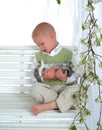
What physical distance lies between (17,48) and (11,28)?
196 millimetres

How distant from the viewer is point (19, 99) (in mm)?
2145

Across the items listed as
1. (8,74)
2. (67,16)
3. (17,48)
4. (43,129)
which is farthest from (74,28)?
(43,129)

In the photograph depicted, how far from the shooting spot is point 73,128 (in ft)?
5.16

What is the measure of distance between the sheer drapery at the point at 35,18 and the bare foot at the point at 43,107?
1.76 ft

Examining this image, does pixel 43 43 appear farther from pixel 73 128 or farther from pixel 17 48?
pixel 73 128

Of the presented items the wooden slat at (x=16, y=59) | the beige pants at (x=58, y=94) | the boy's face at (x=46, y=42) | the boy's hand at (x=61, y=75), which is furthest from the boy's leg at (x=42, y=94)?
the wooden slat at (x=16, y=59)

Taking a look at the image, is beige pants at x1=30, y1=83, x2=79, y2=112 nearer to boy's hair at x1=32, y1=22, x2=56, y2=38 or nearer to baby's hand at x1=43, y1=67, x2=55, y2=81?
baby's hand at x1=43, y1=67, x2=55, y2=81

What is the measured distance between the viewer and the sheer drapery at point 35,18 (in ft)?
7.27

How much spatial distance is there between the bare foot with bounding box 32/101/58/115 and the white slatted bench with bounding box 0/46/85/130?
24 mm

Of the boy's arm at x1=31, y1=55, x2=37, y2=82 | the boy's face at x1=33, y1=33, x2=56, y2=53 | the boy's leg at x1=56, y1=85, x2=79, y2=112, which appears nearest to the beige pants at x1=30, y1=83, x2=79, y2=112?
the boy's leg at x1=56, y1=85, x2=79, y2=112

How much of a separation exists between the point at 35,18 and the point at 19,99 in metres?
0.59

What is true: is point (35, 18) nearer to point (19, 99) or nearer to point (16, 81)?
point (16, 81)

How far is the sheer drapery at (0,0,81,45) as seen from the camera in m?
2.21

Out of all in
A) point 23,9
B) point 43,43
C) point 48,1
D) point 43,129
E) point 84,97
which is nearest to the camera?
point 84,97
